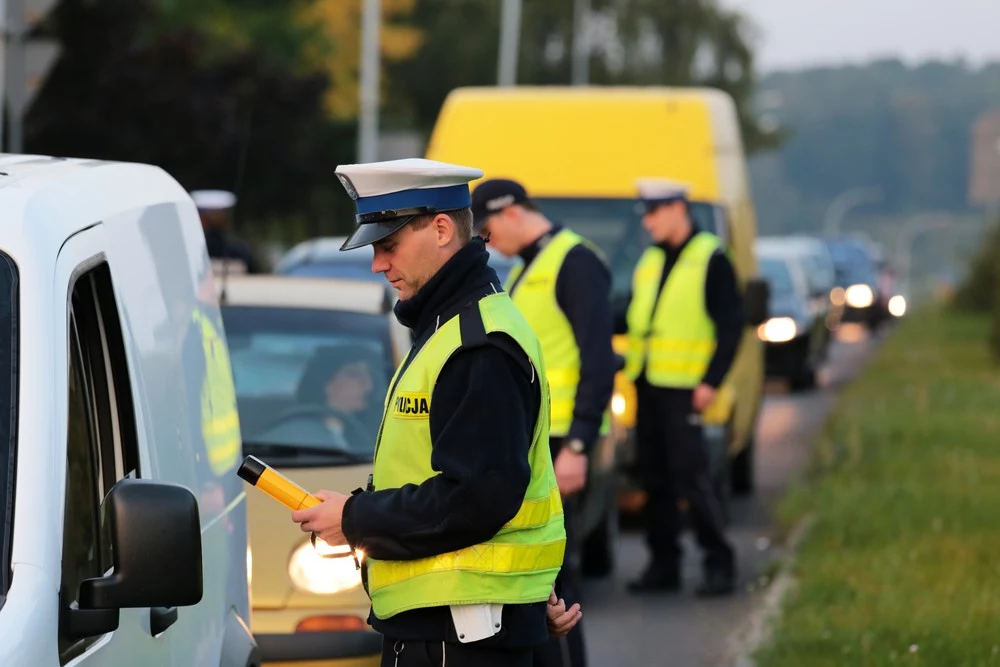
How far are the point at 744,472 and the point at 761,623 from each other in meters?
5.93

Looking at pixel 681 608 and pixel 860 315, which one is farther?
pixel 860 315

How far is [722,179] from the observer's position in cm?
1288

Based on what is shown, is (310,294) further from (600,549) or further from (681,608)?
(600,549)

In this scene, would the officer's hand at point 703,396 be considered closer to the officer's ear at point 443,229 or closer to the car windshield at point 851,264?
the officer's ear at point 443,229

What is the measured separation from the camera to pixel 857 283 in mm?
46125

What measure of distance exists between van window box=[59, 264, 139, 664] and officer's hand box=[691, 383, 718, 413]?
19.3 feet

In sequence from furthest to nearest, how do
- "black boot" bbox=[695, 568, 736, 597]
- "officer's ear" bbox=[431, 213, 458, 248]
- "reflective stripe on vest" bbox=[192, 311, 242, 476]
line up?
"black boot" bbox=[695, 568, 736, 597] < "reflective stripe on vest" bbox=[192, 311, 242, 476] < "officer's ear" bbox=[431, 213, 458, 248]

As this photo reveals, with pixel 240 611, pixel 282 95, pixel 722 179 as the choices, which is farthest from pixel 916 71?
pixel 240 611

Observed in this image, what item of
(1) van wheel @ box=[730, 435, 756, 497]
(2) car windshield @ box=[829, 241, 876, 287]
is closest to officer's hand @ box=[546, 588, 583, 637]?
(1) van wheel @ box=[730, 435, 756, 497]

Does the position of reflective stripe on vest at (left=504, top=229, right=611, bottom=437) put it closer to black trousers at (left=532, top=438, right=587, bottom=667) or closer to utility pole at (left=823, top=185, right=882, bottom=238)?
black trousers at (left=532, top=438, right=587, bottom=667)

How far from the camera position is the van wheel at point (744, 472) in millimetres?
14484

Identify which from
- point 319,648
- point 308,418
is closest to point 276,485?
point 319,648

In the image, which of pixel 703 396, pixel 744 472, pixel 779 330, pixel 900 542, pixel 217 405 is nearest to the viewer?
pixel 217 405

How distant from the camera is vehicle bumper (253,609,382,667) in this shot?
628 cm
